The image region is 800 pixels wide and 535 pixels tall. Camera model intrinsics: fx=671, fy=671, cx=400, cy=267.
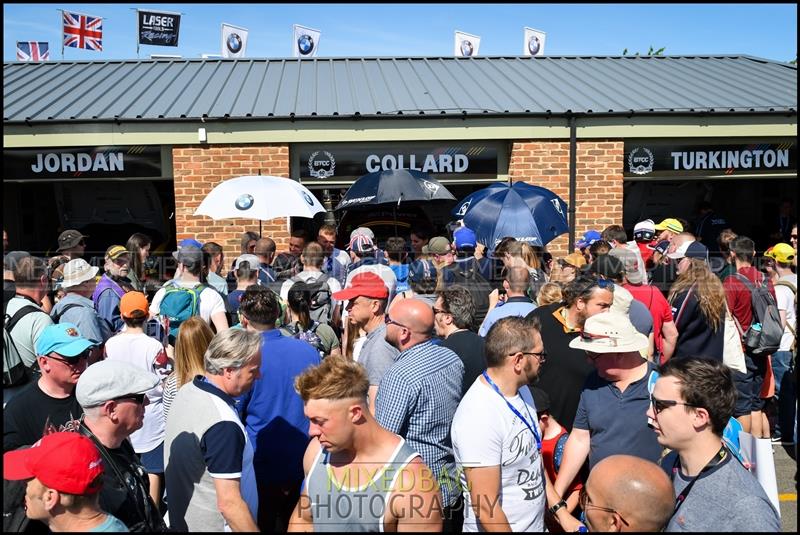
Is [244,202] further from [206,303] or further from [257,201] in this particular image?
[206,303]

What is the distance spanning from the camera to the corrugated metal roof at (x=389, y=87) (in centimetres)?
1110

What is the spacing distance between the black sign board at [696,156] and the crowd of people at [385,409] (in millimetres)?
5330

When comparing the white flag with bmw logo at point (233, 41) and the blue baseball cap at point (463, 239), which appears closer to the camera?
the blue baseball cap at point (463, 239)

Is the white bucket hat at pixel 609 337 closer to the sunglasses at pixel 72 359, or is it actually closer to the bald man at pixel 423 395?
the bald man at pixel 423 395

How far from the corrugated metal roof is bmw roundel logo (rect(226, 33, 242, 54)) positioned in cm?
155

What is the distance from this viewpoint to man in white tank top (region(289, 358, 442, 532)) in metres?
2.68

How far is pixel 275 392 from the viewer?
13.2 ft

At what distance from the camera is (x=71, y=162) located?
10828 mm

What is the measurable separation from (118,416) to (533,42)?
16.4 metres

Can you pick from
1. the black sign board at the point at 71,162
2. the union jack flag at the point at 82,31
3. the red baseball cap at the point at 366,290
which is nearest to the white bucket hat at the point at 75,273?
the red baseball cap at the point at 366,290

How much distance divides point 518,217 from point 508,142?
3532 millimetres

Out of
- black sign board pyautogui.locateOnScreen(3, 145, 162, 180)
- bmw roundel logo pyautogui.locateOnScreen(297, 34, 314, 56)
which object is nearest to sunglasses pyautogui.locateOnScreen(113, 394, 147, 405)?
black sign board pyautogui.locateOnScreen(3, 145, 162, 180)

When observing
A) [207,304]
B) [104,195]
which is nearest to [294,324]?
[207,304]

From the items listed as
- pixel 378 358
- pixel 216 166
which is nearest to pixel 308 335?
pixel 378 358
